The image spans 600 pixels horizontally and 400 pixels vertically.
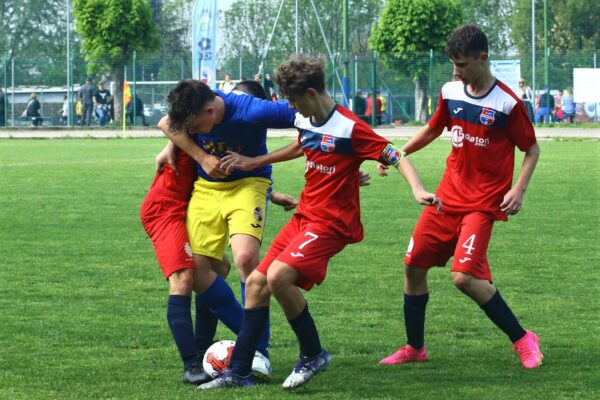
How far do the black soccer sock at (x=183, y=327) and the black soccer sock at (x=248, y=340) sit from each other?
298mm

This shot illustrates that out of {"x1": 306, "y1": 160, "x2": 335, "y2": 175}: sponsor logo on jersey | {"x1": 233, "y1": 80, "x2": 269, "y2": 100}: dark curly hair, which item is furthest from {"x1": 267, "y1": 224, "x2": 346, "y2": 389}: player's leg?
{"x1": 233, "y1": 80, "x2": 269, "y2": 100}: dark curly hair

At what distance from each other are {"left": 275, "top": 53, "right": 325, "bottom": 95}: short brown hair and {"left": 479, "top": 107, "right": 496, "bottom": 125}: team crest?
1069mm

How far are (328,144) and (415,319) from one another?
137 centimetres

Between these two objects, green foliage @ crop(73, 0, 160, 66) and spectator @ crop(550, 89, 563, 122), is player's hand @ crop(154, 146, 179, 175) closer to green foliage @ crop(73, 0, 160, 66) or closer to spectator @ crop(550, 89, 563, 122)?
spectator @ crop(550, 89, 563, 122)

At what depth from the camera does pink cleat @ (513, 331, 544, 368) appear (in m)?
6.73

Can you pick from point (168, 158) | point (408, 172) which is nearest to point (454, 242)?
point (408, 172)

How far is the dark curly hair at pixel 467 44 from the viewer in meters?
6.63

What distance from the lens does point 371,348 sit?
731 cm

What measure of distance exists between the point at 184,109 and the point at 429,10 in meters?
46.1

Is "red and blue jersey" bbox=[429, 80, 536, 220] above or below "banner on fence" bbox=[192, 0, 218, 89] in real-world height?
below

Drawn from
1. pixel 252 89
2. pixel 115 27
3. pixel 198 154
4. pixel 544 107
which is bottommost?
pixel 198 154

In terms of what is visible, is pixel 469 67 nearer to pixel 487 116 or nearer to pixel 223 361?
pixel 487 116

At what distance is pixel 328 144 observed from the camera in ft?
20.6

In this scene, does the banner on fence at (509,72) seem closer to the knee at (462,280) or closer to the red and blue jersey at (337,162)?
the knee at (462,280)
